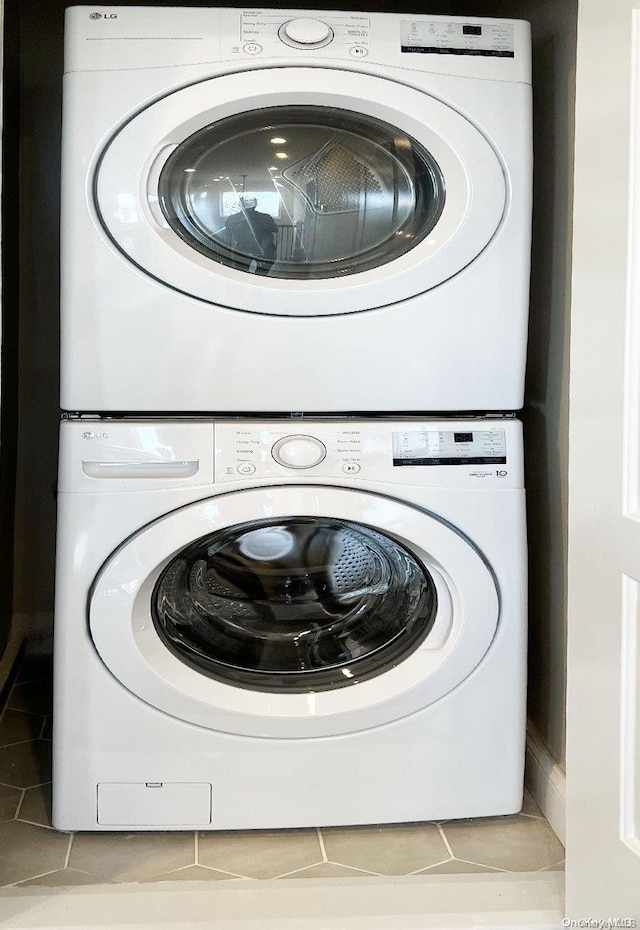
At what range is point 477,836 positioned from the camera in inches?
64.5

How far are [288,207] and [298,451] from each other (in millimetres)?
400

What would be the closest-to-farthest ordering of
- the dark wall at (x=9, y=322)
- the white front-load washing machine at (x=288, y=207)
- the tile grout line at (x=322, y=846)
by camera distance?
1. the white front-load washing machine at (x=288, y=207)
2. the tile grout line at (x=322, y=846)
3. the dark wall at (x=9, y=322)

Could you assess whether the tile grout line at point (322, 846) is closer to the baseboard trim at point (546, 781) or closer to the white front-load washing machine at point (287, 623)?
the white front-load washing machine at point (287, 623)

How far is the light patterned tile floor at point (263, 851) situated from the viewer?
4.96 ft

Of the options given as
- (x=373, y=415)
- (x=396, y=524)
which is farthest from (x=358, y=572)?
(x=373, y=415)

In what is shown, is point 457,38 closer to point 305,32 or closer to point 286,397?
point 305,32

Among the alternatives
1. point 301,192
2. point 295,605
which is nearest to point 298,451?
point 295,605

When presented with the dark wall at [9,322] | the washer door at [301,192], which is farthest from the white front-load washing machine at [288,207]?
the dark wall at [9,322]

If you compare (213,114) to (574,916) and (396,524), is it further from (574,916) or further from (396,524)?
(574,916)

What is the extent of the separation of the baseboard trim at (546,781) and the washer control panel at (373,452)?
21.9 inches

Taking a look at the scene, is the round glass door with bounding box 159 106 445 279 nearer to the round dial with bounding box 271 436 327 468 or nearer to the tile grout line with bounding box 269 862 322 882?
the round dial with bounding box 271 436 327 468

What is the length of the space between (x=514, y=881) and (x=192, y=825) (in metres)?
0.55

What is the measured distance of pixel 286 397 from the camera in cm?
152

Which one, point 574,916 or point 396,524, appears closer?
point 574,916
